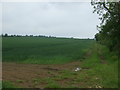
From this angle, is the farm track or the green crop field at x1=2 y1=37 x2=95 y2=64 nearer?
the farm track

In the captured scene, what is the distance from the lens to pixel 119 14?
31.2 m

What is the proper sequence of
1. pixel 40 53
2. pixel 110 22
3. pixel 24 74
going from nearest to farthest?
pixel 24 74 < pixel 110 22 < pixel 40 53

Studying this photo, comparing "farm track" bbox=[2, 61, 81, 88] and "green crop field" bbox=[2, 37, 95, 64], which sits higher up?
"green crop field" bbox=[2, 37, 95, 64]

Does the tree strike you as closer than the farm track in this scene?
No

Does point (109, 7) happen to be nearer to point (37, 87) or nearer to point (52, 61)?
point (52, 61)

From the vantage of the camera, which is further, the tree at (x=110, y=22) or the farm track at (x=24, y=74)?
the tree at (x=110, y=22)

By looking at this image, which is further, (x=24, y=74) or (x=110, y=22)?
(x=110, y=22)

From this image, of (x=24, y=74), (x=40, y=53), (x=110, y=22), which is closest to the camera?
(x=24, y=74)

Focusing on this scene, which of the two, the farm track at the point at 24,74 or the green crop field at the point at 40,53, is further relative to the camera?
the green crop field at the point at 40,53

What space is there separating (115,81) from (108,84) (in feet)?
2.38

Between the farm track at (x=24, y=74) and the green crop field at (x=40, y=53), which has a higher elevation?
the green crop field at (x=40, y=53)

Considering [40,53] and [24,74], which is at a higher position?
[40,53]

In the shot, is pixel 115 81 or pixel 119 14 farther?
pixel 119 14

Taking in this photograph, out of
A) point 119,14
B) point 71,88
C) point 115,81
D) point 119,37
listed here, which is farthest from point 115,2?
point 71,88
